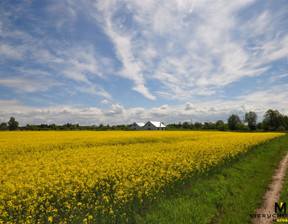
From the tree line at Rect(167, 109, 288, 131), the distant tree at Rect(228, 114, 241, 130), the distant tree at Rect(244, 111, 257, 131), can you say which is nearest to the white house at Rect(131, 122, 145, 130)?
the tree line at Rect(167, 109, 288, 131)

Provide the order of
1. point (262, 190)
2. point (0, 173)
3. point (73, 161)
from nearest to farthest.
Result: point (262, 190) → point (0, 173) → point (73, 161)

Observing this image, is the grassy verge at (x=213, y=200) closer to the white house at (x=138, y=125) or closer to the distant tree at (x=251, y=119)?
the white house at (x=138, y=125)

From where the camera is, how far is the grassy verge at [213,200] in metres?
5.15

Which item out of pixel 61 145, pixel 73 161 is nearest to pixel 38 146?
pixel 61 145

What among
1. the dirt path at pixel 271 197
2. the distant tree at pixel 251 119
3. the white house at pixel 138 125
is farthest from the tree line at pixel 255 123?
the dirt path at pixel 271 197

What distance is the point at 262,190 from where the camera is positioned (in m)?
7.22

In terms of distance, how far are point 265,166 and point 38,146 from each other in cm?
1740

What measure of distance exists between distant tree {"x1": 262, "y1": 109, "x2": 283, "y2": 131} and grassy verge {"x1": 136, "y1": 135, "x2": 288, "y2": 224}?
321 feet

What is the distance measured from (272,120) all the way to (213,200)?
355 feet

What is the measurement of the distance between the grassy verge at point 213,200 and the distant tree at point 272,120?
97981mm

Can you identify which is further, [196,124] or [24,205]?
[196,124]

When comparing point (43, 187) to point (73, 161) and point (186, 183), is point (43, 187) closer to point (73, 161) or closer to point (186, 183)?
point (73, 161)

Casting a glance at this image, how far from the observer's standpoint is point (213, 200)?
6.26m

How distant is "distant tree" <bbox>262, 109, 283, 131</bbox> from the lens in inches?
3501
